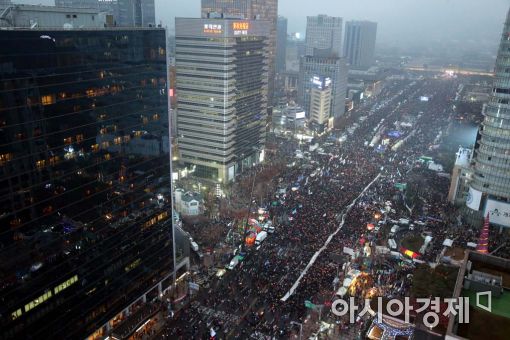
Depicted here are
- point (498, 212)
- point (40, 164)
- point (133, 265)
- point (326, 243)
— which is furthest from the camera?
point (498, 212)

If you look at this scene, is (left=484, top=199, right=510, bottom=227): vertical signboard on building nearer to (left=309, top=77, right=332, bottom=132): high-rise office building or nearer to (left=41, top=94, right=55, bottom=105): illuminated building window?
(left=41, top=94, right=55, bottom=105): illuminated building window

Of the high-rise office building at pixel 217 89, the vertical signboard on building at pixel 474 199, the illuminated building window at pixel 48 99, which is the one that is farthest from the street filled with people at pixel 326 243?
the illuminated building window at pixel 48 99

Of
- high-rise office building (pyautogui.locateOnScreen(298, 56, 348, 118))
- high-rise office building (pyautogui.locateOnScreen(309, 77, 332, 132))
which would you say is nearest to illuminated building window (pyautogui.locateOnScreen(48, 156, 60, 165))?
high-rise office building (pyautogui.locateOnScreen(309, 77, 332, 132))

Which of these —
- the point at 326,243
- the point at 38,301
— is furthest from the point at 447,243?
the point at 38,301

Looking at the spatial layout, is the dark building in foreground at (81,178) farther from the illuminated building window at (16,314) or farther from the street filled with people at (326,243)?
the street filled with people at (326,243)

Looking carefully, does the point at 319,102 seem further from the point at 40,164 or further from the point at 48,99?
the point at 40,164

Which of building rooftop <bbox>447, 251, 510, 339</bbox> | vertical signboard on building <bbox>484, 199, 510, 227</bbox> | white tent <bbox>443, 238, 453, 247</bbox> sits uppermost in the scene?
building rooftop <bbox>447, 251, 510, 339</bbox>
